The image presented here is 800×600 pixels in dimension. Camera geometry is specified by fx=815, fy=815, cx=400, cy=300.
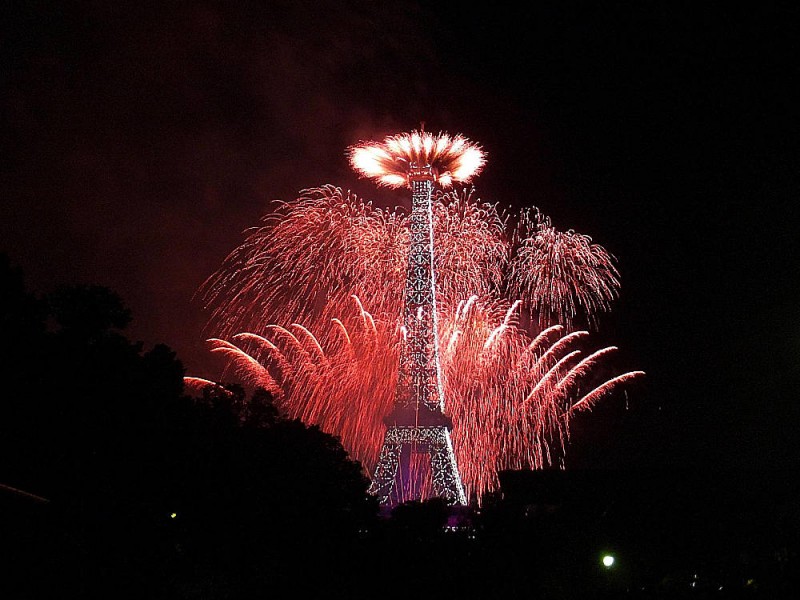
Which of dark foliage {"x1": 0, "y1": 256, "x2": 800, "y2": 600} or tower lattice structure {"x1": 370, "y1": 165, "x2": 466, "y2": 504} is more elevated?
tower lattice structure {"x1": 370, "y1": 165, "x2": 466, "y2": 504}

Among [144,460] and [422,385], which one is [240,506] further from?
[422,385]

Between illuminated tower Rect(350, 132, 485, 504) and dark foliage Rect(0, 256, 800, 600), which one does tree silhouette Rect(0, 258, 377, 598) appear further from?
illuminated tower Rect(350, 132, 485, 504)

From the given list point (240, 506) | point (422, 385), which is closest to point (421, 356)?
point (422, 385)

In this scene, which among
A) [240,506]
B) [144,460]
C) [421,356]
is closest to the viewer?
[144,460]

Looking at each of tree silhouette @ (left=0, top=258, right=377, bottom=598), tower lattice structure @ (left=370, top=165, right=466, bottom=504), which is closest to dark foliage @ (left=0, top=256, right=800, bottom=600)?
tree silhouette @ (left=0, top=258, right=377, bottom=598)

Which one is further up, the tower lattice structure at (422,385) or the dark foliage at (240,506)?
the tower lattice structure at (422,385)

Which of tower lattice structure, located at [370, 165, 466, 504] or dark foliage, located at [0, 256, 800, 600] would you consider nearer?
dark foliage, located at [0, 256, 800, 600]

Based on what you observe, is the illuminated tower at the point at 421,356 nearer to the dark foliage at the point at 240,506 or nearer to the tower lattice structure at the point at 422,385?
the tower lattice structure at the point at 422,385

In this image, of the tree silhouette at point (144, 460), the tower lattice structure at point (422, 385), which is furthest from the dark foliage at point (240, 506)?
the tower lattice structure at point (422, 385)

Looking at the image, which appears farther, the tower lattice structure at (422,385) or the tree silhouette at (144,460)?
the tower lattice structure at (422,385)
